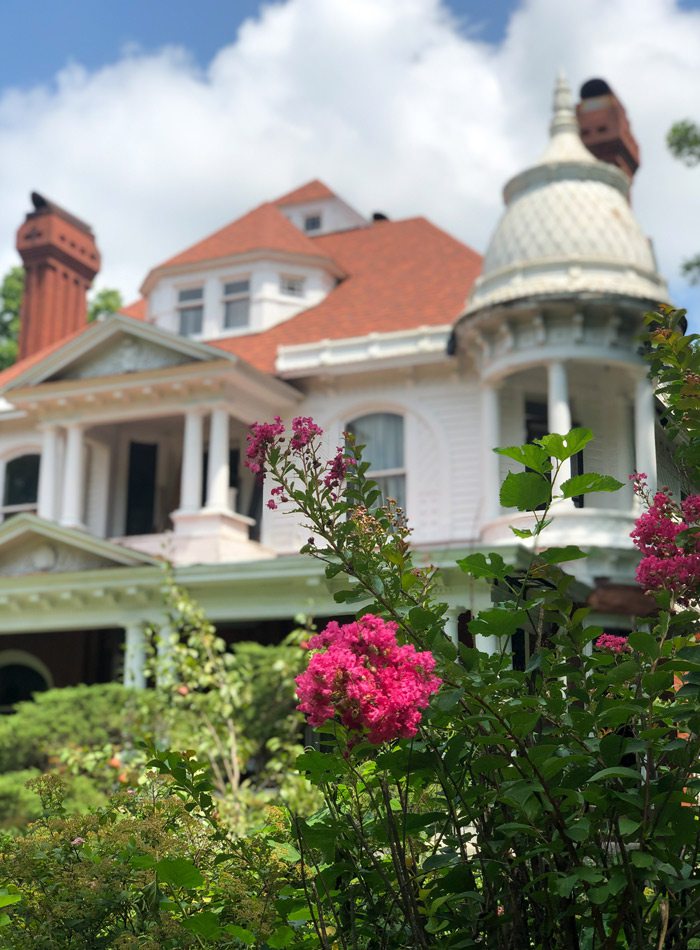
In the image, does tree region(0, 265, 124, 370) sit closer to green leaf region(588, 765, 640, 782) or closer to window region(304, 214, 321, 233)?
window region(304, 214, 321, 233)

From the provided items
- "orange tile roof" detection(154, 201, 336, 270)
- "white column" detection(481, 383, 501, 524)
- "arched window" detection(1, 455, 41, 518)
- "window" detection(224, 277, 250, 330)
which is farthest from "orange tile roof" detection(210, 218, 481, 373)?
"arched window" detection(1, 455, 41, 518)

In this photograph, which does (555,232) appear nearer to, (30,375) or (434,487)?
(434,487)

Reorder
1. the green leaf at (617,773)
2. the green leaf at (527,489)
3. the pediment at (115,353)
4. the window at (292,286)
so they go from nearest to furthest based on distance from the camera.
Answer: the green leaf at (617,773) < the green leaf at (527,489) < the pediment at (115,353) < the window at (292,286)

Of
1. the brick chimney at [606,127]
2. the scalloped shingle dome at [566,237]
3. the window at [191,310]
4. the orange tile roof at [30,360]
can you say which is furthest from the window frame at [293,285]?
the brick chimney at [606,127]

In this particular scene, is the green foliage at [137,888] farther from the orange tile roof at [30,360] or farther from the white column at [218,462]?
the orange tile roof at [30,360]

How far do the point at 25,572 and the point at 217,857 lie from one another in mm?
16190

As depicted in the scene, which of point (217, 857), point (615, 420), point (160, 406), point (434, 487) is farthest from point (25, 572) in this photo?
point (217, 857)

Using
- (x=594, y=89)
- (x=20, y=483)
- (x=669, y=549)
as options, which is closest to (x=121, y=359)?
(x=20, y=483)

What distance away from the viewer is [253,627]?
802 inches

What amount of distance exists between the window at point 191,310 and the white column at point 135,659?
8.05m

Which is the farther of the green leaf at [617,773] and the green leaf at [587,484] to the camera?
the green leaf at [587,484]

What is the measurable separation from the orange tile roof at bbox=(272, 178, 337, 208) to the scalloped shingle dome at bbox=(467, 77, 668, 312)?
10.5 metres

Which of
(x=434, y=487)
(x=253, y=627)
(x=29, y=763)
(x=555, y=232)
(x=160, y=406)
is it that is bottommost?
(x=29, y=763)

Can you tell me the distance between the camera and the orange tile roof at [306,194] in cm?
2997
